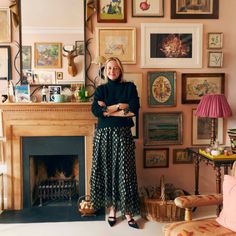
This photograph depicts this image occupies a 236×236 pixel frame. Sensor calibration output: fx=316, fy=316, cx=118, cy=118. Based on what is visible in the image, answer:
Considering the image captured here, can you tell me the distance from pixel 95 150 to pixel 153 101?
2.98 feet

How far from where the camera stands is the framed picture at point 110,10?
10.8ft

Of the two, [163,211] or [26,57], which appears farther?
[26,57]

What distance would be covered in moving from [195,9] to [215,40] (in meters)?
0.40

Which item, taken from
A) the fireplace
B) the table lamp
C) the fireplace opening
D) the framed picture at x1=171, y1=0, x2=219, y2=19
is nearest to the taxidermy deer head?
the fireplace

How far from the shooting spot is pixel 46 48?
3.28m

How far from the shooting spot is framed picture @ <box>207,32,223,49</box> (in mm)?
3414

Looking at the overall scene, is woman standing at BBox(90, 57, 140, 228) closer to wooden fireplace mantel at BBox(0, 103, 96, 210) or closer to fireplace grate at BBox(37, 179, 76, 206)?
wooden fireplace mantel at BBox(0, 103, 96, 210)

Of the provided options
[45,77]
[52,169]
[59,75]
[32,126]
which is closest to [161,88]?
[59,75]

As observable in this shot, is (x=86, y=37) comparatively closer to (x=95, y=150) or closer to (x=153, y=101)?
(x=153, y=101)

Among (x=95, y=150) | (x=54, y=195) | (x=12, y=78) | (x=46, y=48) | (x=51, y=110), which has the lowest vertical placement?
(x=54, y=195)

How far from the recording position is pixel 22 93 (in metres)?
3.27

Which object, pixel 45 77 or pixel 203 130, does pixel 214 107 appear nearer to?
pixel 203 130

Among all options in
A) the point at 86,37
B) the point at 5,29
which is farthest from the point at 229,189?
the point at 5,29

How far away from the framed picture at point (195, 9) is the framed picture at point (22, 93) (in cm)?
172
